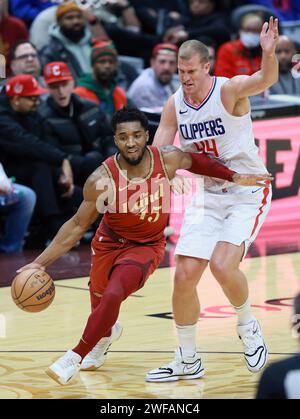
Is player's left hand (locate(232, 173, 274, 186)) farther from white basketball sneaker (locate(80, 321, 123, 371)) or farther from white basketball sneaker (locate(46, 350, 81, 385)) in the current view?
white basketball sneaker (locate(46, 350, 81, 385))

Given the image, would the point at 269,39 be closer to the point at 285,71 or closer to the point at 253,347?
the point at 253,347

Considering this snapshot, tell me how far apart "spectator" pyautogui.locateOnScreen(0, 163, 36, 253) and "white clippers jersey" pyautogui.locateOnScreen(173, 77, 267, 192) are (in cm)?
485

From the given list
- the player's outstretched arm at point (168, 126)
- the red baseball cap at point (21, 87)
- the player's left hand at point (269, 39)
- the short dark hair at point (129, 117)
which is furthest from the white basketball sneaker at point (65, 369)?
the red baseball cap at point (21, 87)

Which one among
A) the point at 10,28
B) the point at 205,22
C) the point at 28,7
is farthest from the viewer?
the point at 205,22

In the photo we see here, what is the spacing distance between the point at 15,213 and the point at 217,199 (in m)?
5.26

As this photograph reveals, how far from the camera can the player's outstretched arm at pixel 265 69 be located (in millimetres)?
7206

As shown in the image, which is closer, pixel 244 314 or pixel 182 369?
pixel 182 369

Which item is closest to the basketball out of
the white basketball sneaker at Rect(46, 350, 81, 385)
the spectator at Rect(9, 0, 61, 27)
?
the white basketball sneaker at Rect(46, 350, 81, 385)

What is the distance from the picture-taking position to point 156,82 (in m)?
14.9

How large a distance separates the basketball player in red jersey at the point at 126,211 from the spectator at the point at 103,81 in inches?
262

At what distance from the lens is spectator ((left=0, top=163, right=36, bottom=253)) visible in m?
12.4

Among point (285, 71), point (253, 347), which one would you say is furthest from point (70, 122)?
point (253, 347)

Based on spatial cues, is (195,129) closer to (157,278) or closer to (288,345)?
(288,345)
